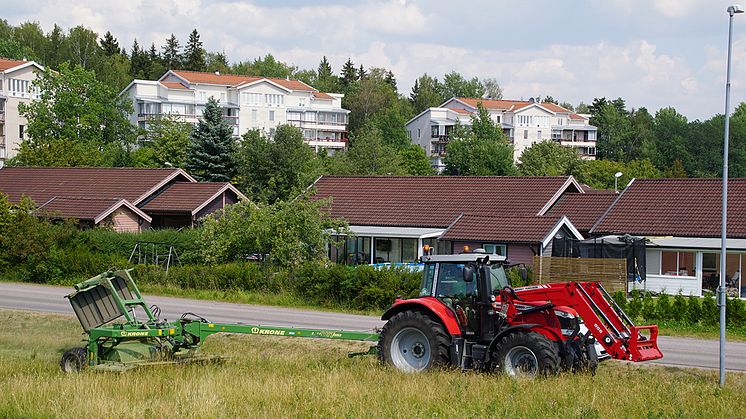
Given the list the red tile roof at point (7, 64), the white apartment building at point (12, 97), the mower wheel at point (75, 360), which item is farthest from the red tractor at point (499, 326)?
the red tile roof at point (7, 64)

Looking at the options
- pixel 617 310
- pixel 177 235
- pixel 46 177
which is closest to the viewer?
pixel 617 310

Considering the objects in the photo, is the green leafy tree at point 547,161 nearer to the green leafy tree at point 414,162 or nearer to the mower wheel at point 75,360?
the green leafy tree at point 414,162

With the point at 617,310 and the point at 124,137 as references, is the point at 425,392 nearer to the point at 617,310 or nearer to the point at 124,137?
the point at 617,310

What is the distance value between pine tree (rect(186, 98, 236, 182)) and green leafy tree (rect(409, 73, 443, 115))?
8084cm

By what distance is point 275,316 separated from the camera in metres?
29.7

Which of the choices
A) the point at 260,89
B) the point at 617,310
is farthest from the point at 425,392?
the point at 260,89

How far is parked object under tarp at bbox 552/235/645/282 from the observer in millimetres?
39875

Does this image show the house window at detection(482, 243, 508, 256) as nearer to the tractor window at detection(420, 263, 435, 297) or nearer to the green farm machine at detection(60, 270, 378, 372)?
the tractor window at detection(420, 263, 435, 297)

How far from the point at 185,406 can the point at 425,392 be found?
3602mm

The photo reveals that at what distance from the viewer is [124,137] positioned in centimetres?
8862

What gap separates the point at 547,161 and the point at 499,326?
77.1m

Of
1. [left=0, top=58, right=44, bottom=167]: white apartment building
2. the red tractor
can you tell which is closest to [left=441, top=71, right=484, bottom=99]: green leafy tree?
[left=0, top=58, right=44, bottom=167]: white apartment building

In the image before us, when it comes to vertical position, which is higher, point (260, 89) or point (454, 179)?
point (260, 89)

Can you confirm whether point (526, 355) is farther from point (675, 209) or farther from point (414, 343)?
point (675, 209)
